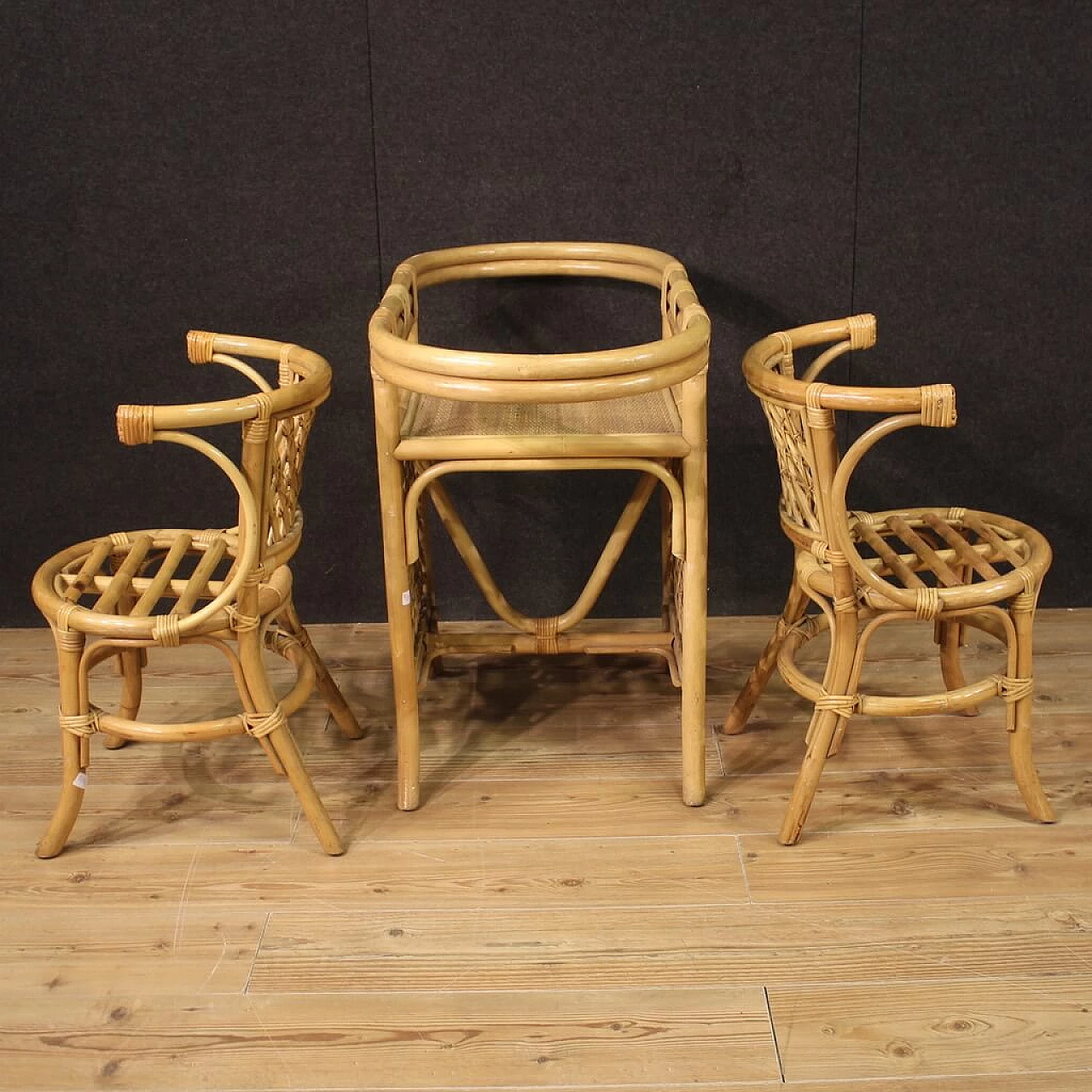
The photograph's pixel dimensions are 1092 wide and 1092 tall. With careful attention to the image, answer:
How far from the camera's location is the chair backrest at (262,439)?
1708 mm

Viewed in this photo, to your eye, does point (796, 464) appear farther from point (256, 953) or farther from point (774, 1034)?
point (256, 953)

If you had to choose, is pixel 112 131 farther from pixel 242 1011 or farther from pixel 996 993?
pixel 996 993

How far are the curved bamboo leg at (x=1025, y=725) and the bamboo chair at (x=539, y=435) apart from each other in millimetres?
469

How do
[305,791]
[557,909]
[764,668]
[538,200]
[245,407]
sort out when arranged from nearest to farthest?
[245,407]
[557,909]
[305,791]
[764,668]
[538,200]

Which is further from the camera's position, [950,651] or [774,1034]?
[950,651]

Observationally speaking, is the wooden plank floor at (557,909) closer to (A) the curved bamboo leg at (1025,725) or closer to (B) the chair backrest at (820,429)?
(A) the curved bamboo leg at (1025,725)

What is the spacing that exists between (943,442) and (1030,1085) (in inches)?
54.1

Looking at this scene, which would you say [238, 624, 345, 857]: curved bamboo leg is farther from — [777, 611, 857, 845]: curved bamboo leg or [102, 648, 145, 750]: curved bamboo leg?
[777, 611, 857, 845]: curved bamboo leg

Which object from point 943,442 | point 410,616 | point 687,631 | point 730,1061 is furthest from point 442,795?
point 943,442

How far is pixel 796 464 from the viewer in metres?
1.88

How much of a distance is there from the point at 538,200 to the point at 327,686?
3.17ft

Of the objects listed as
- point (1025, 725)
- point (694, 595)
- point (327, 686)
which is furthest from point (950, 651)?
point (327, 686)

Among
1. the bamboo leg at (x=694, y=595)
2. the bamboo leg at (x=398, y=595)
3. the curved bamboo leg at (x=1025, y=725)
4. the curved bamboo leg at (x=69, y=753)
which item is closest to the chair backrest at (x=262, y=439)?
the bamboo leg at (x=398, y=595)

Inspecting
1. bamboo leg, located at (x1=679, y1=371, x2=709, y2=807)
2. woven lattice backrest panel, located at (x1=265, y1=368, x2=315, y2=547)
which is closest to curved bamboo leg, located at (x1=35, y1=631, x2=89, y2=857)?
woven lattice backrest panel, located at (x1=265, y1=368, x2=315, y2=547)
